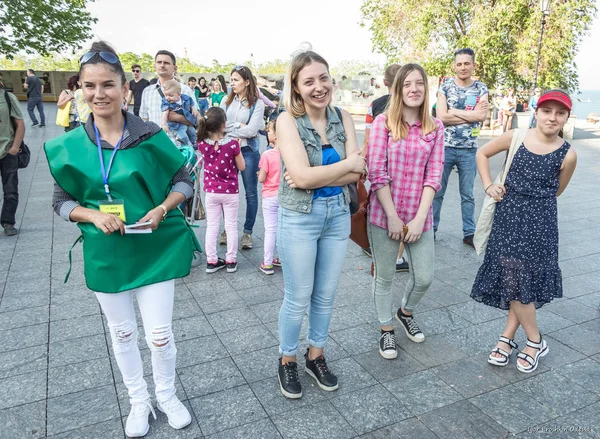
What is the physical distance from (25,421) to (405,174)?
266cm

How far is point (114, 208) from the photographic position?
2.24 m

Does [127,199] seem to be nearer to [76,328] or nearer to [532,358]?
[76,328]

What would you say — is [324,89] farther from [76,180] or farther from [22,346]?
[22,346]

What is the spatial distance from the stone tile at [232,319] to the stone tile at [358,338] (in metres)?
0.66

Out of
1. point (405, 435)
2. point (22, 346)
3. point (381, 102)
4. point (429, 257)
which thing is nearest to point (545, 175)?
point (429, 257)

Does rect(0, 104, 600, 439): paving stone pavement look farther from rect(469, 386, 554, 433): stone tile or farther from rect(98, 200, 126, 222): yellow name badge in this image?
rect(98, 200, 126, 222): yellow name badge

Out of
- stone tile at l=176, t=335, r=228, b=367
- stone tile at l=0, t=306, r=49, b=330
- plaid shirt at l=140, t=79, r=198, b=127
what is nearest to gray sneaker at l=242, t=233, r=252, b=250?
plaid shirt at l=140, t=79, r=198, b=127

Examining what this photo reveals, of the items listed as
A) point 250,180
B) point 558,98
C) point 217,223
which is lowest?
point 217,223

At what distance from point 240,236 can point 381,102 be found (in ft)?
7.72

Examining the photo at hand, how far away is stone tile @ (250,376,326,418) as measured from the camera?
9.15 feet

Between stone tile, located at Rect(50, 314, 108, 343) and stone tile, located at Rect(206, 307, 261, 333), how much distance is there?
84cm

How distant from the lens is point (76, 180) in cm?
227

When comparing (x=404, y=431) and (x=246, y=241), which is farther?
(x=246, y=241)

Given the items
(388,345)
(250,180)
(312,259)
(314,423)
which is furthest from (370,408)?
(250,180)
